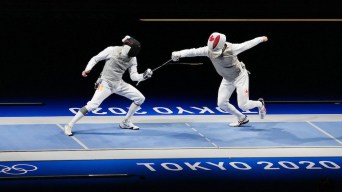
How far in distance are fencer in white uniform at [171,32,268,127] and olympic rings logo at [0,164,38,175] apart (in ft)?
10.8

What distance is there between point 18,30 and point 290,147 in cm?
821

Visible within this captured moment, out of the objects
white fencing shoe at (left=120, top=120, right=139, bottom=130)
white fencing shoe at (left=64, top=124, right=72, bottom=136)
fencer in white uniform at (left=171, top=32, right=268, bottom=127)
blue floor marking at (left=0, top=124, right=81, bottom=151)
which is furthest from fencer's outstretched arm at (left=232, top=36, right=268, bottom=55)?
blue floor marking at (left=0, top=124, right=81, bottom=151)

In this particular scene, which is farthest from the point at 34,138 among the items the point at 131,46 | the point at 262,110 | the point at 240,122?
the point at 262,110

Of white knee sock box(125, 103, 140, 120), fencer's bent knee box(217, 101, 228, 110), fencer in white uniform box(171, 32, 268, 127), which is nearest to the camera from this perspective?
fencer in white uniform box(171, 32, 268, 127)

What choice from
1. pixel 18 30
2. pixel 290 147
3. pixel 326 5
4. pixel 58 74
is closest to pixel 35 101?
pixel 58 74

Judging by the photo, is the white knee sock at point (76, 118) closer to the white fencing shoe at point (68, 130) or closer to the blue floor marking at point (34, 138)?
the white fencing shoe at point (68, 130)

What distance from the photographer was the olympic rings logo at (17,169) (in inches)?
647

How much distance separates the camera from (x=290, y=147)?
18281 millimetres

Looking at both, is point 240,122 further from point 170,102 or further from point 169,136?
point 170,102

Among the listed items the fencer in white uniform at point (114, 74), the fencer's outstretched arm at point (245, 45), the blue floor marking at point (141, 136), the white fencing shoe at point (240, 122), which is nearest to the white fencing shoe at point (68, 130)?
the fencer in white uniform at point (114, 74)

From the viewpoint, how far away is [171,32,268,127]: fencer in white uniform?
18797mm

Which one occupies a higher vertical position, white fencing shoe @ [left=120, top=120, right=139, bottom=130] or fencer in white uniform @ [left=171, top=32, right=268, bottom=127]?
fencer in white uniform @ [left=171, top=32, right=268, bottom=127]

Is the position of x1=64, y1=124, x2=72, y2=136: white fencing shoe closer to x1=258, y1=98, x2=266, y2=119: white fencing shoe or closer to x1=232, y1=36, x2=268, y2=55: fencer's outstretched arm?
x1=232, y1=36, x2=268, y2=55: fencer's outstretched arm

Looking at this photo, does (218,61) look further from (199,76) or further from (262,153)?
(199,76)
